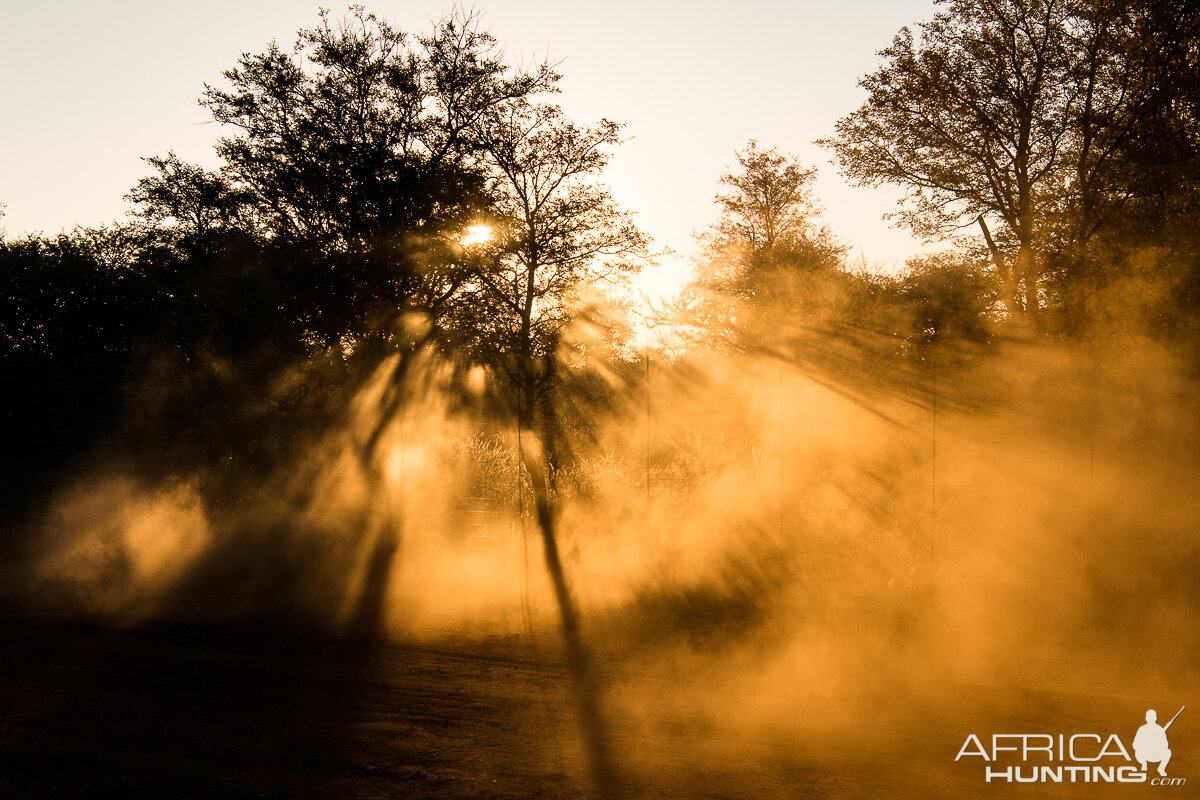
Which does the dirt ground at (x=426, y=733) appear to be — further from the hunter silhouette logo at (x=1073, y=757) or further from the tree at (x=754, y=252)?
the tree at (x=754, y=252)

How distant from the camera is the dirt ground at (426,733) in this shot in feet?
16.2

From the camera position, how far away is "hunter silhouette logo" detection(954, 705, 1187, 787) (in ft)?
16.4

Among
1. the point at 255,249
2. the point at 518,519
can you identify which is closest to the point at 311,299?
the point at 255,249

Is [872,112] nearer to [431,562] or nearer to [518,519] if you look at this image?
[518,519]

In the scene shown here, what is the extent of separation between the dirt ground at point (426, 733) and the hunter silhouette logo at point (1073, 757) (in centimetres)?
12

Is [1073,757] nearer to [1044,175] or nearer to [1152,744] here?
[1152,744]

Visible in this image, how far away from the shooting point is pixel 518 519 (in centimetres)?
1391

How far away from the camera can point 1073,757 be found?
5.30 metres

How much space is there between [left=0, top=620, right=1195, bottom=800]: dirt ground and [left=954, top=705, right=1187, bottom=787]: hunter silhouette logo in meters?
0.12

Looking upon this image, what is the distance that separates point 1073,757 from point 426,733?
14.7 feet

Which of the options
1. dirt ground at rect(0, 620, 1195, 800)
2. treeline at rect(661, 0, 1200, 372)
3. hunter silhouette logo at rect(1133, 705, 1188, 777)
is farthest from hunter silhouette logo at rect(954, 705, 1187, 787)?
treeline at rect(661, 0, 1200, 372)

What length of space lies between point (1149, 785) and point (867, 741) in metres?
Result: 1.67

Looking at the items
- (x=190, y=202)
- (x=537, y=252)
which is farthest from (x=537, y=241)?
(x=190, y=202)

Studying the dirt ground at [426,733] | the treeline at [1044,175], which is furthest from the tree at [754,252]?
the dirt ground at [426,733]
